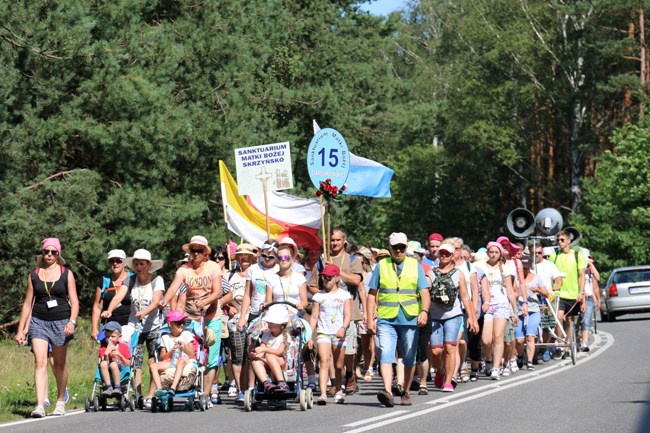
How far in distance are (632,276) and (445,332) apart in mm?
22111

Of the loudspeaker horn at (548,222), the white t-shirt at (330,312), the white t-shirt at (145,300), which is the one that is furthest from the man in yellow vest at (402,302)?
the loudspeaker horn at (548,222)

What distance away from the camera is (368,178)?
24953 mm

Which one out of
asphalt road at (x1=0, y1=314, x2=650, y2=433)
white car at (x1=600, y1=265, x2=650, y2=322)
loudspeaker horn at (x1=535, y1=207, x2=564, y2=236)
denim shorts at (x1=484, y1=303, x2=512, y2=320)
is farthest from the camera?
white car at (x1=600, y1=265, x2=650, y2=322)

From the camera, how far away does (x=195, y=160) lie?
108ft

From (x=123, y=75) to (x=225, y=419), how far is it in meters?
14.4

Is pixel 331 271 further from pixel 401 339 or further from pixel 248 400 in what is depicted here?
pixel 248 400

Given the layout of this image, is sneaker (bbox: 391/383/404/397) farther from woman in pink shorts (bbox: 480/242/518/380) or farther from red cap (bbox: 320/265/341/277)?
Answer: woman in pink shorts (bbox: 480/242/518/380)

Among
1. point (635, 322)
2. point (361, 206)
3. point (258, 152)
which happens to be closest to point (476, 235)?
point (361, 206)

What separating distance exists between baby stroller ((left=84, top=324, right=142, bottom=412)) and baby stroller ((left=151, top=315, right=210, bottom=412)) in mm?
392

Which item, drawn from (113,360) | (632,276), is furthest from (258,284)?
(632,276)

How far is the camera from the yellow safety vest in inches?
642

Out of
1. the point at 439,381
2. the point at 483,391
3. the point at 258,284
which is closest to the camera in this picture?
the point at 258,284

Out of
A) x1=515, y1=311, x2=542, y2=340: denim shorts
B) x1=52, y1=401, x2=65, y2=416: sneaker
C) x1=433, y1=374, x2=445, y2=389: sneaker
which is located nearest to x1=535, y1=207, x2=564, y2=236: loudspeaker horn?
x1=515, y1=311, x2=542, y2=340: denim shorts

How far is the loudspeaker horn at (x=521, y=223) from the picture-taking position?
27672mm
